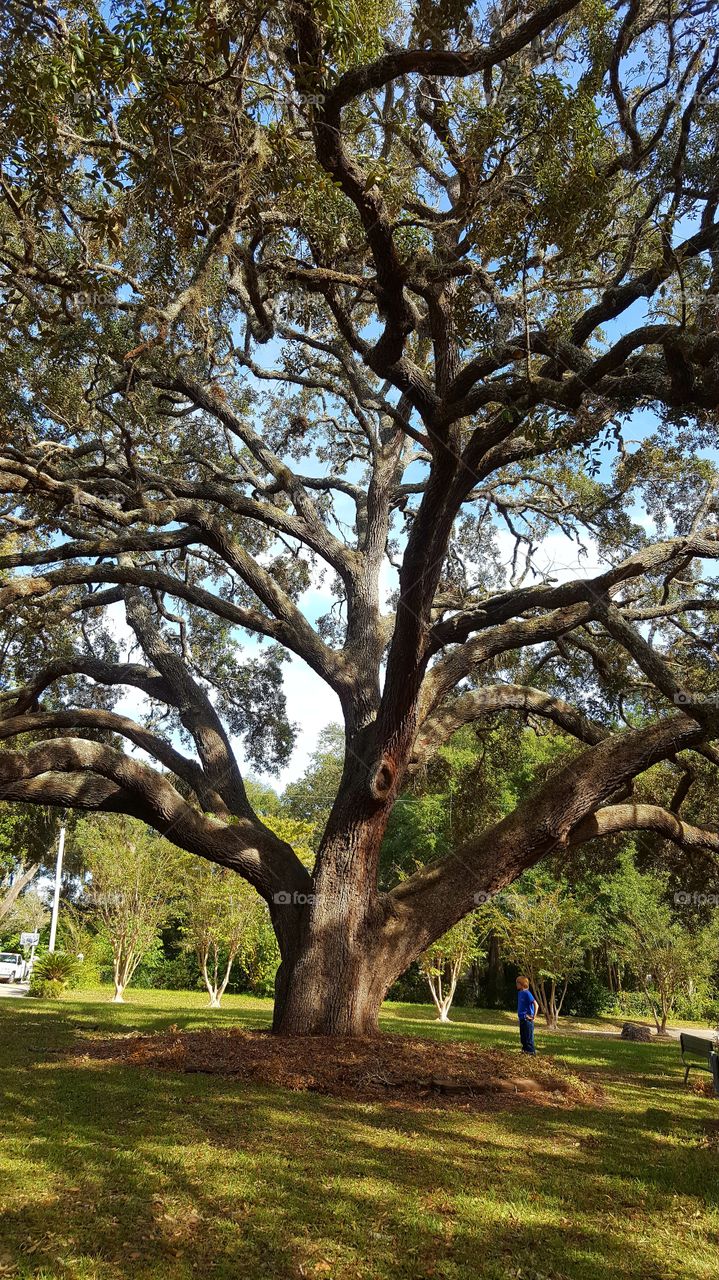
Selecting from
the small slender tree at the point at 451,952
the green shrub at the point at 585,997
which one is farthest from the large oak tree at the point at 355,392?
the green shrub at the point at 585,997

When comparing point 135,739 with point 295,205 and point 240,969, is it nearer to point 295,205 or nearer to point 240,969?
point 295,205

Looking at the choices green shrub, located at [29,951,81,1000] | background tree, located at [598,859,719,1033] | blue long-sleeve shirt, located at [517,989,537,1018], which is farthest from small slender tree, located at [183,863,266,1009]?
blue long-sleeve shirt, located at [517,989,537,1018]

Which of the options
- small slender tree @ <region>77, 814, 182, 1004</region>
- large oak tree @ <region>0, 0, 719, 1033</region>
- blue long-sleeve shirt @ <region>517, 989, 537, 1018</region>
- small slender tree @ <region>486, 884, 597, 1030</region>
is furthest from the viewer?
small slender tree @ <region>486, 884, 597, 1030</region>

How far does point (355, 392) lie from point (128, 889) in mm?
13375

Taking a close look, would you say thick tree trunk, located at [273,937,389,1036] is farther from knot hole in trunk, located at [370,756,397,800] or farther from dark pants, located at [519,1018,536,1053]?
dark pants, located at [519,1018,536,1053]

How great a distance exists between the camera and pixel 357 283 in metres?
6.38

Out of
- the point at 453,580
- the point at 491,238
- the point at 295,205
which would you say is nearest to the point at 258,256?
the point at 295,205

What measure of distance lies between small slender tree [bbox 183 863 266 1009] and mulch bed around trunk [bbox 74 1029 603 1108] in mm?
11035

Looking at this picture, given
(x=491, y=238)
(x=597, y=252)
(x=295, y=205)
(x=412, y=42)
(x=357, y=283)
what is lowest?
(x=357, y=283)

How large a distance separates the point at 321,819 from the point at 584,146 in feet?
107

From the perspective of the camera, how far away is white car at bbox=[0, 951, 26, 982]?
80.8 ft

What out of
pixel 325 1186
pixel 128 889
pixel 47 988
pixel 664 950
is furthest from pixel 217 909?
pixel 325 1186

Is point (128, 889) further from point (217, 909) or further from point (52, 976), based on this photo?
point (52, 976)

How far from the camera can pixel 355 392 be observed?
11172 mm
